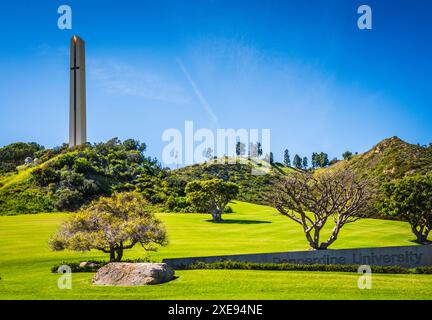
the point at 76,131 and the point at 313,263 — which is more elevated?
the point at 76,131

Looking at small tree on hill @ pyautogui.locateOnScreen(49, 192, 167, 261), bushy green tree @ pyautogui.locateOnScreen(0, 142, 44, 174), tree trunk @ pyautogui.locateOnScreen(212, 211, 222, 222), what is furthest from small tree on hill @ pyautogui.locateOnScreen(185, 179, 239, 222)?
bushy green tree @ pyautogui.locateOnScreen(0, 142, 44, 174)

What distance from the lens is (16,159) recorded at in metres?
144

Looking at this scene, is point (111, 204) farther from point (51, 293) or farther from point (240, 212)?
point (240, 212)

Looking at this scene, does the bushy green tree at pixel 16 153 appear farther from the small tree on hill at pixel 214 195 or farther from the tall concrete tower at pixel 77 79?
the small tree on hill at pixel 214 195

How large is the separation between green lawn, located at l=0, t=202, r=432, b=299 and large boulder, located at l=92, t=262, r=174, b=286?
71 centimetres

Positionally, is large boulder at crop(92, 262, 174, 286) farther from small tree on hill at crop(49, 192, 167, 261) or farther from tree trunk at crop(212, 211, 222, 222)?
tree trunk at crop(212, 211, 222, 222)

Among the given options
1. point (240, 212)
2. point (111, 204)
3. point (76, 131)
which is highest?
point (76, 131)

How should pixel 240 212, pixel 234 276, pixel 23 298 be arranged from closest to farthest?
pixel 23 298 → pixel 234 276 → pixel 240 212

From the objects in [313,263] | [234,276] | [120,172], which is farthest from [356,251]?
[120,172]

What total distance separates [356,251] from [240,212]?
2155 inches

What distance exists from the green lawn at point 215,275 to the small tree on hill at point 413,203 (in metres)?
2.65

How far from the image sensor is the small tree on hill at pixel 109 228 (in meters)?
26.6

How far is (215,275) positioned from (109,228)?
26.1 feet
